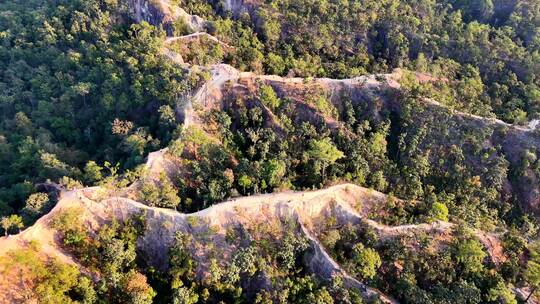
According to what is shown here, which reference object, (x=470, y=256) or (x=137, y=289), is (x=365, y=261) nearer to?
(x=470, y=256)

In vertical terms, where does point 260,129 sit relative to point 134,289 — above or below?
above

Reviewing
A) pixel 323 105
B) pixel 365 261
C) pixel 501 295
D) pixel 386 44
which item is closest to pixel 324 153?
pixel 323 105

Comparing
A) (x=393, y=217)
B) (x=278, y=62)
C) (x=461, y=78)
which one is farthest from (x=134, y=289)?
(x=461, y=78)

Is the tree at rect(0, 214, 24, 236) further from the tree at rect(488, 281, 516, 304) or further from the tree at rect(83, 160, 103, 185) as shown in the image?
the tree at rect(488, 281, 516, 304)

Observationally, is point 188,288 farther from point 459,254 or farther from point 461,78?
point 461,78

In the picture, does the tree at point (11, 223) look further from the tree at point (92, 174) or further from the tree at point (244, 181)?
the tree at point (244, 181)
